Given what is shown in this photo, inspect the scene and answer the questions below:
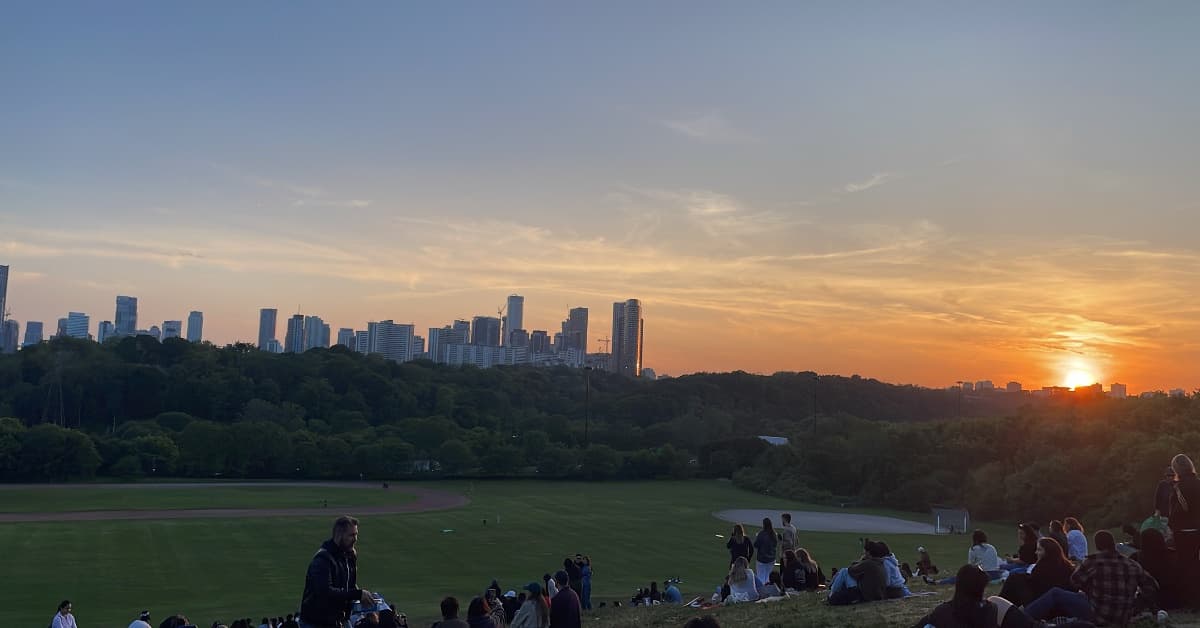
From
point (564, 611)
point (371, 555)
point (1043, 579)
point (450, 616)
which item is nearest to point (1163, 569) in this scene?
point (1043, 579)

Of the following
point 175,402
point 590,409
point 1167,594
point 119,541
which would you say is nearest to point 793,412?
point 590,409

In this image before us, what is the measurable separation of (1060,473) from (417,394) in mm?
79778

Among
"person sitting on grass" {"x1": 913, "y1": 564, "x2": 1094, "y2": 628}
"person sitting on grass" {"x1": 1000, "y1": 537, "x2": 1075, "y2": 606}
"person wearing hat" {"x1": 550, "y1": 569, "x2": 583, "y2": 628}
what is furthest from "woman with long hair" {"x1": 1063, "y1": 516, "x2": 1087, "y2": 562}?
"person wearing hat" {"x1": 550, "y1": 569, "x2": 583, "y2": 628}

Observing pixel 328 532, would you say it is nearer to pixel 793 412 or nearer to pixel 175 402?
pixel 175 402

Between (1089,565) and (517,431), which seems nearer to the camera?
(1089,565)

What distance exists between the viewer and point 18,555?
35.1 metres

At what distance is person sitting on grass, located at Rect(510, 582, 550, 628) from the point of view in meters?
11.3

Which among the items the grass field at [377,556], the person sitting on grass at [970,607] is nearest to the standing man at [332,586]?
the person sitting on grass at [970,607]

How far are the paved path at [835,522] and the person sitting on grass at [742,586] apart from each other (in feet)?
107

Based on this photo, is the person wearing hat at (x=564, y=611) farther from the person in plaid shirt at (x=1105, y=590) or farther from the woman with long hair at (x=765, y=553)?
the woman with long hair at (x=765, y=553)

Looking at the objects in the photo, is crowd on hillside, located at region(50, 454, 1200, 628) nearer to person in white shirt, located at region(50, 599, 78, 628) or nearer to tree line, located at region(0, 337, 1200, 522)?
person in white shirt, located at region(50, 599, 78, 628)

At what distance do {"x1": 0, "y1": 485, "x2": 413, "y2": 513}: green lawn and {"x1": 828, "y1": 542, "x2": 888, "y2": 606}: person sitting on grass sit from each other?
50.4 metres

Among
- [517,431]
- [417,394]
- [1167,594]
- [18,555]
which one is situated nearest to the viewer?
[1167,594]

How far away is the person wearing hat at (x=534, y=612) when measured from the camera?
1134 cm
